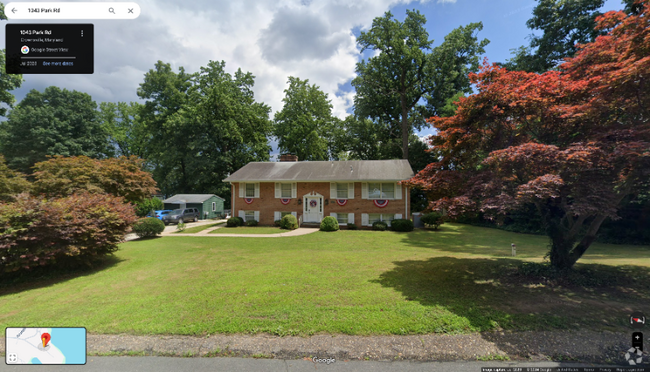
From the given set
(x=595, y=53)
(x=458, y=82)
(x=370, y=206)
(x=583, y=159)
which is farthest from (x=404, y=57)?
(x=583, y=159)

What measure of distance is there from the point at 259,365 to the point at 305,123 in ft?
101

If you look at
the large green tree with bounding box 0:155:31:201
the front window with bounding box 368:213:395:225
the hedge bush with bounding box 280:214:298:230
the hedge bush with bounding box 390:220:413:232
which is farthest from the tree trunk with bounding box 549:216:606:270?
the large green tree with bounding box 0:155:31:201

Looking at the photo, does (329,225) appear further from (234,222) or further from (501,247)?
(501,247)

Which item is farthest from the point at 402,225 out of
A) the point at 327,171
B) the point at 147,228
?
the point at 147,228

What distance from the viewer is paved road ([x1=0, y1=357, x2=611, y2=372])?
3.23 m

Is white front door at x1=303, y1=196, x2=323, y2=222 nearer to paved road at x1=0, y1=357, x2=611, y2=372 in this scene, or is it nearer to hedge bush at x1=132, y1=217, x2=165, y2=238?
hedge bush at x1=132, y1=217, x2=165, y2=238

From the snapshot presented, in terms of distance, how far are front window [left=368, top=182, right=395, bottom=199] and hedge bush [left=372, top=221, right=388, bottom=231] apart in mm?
2085

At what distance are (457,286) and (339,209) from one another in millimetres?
13637

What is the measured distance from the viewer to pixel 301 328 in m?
4.08

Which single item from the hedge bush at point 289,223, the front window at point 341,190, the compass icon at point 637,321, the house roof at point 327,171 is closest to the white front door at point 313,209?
the hedge bush at point 289,223

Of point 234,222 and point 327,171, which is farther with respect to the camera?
point 327,171

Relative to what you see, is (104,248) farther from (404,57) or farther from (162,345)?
(404,57)

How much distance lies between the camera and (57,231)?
22.9ft

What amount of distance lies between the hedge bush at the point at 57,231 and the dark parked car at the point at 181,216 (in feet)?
51.2
